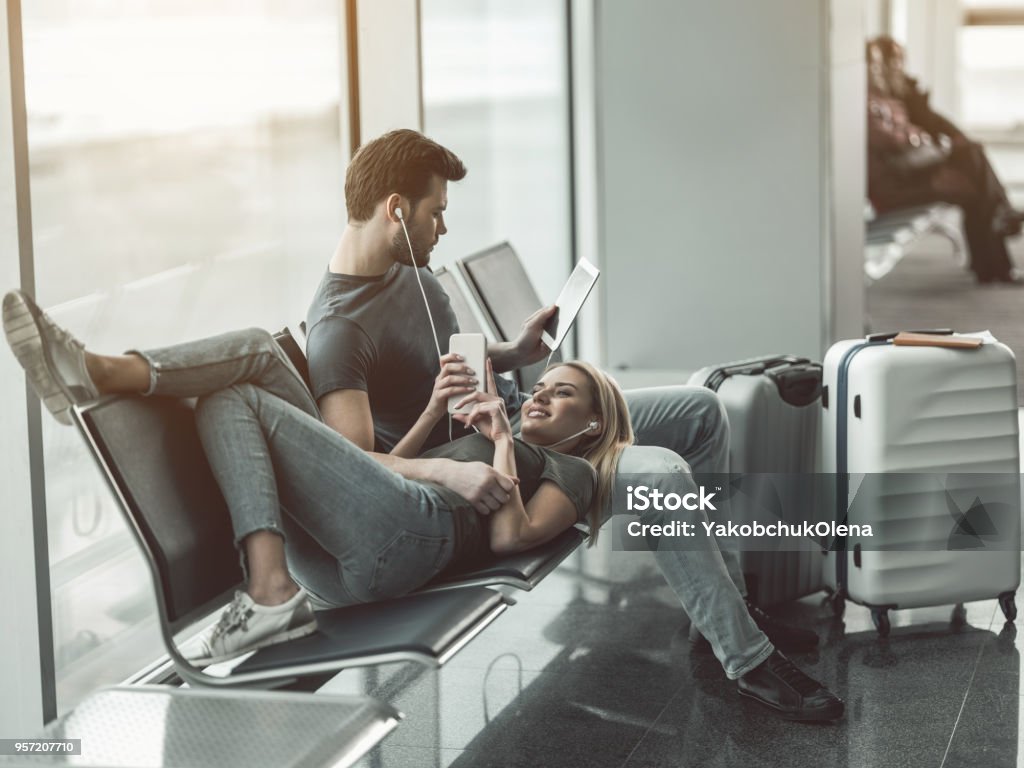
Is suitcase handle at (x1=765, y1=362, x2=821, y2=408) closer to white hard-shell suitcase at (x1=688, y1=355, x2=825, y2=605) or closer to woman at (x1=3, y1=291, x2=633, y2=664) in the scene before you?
white hard-shell suitcase at (x1=688, y1=355, x2=825, y2=605)

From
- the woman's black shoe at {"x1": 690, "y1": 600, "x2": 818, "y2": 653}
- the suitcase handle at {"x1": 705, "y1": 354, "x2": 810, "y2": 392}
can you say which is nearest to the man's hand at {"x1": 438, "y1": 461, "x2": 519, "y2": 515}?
the woman's black shoe at {"x1": 690, "y1": 600, "x2": 818, "y2": 653}

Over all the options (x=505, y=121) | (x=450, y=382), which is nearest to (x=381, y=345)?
(x=450, y=382)

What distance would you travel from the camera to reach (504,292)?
3.42 meters

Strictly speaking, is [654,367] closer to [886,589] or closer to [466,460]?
[886,589]

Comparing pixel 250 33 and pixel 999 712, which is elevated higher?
pixel 250 33

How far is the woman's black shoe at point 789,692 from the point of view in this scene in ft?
8.36

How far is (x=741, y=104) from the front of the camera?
16.1 feet

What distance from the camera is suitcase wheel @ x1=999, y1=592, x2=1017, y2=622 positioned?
3072mm

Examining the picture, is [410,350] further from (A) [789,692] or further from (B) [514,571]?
(A) [789,692]

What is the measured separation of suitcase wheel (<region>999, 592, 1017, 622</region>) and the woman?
1.18 metres

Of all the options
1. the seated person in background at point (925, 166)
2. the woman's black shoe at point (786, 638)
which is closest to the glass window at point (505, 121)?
the woman's black shoe at point (786, 638)

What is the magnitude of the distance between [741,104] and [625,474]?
2.71m

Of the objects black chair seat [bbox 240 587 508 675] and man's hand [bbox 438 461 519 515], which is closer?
black chair seat [bbox 240 587 508 675]

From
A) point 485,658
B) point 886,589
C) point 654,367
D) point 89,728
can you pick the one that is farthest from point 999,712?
point 654,367
